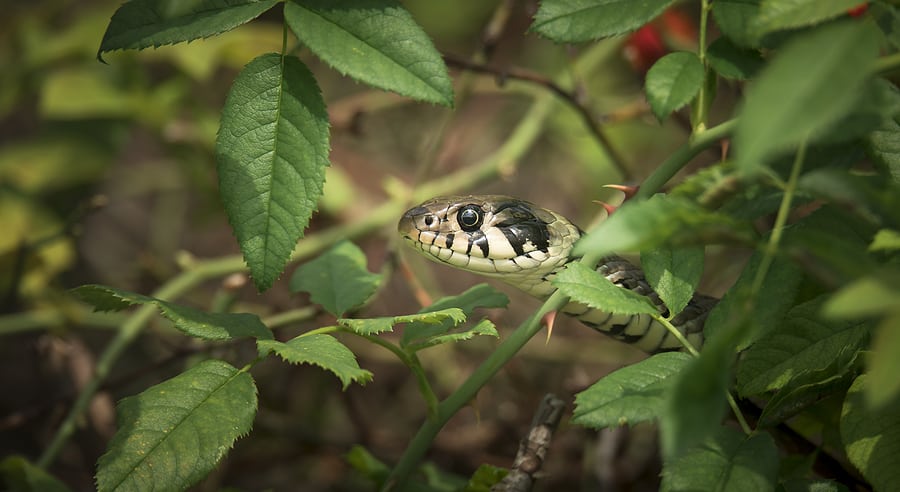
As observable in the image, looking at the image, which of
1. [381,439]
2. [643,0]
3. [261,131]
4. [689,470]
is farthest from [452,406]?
[381,439]

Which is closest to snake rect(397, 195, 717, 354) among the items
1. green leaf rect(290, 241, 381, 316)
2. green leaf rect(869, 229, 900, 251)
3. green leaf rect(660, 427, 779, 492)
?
green leaf rect(290, 241, 381, 316)

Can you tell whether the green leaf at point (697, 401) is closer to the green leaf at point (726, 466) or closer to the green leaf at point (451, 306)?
the green leaf at point (726, 466)

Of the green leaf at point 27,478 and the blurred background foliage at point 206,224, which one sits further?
the blurred background foliage at point 206,224

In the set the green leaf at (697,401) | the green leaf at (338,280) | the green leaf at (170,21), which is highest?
the green leaf at (170,21)

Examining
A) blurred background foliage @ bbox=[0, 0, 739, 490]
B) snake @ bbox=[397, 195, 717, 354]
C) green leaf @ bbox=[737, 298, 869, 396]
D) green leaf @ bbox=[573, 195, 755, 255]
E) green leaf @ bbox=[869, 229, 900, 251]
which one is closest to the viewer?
green leaf @ bbox=[573, 195, 755, 255]

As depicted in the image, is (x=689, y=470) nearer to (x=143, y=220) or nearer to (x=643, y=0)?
(x=643, y=0)

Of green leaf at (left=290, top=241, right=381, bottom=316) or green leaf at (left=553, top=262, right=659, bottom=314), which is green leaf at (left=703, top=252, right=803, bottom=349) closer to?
green leaf at (left=553, top=262, right=659, bottom=314)

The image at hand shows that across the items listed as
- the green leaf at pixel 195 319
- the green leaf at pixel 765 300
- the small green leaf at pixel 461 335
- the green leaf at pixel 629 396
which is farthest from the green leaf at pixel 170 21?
the green leaf at pixel 765 300
